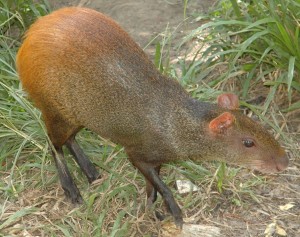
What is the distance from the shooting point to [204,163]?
5.54m

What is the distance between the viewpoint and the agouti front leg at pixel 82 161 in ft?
17.8

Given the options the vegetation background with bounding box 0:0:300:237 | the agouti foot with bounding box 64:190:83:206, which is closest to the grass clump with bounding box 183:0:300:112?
the vegetation background with bounding box 0:0:300:237

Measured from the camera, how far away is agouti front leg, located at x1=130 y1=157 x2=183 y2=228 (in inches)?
191

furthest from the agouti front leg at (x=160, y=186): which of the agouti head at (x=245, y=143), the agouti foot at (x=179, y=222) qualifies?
the agouti head at (x=245, y=143)

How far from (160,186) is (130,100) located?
0.62 metres

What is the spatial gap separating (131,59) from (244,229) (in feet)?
4.68

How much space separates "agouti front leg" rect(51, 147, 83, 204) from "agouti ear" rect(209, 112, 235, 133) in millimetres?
1204

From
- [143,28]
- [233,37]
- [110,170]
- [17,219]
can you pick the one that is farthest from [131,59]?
[143,28]

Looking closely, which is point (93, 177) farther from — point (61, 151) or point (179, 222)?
point (179, 222)

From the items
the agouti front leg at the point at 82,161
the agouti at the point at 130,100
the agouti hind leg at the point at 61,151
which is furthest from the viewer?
the agouti front leg at the point at 82,161

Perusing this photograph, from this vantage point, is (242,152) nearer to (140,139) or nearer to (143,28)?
(140,139)

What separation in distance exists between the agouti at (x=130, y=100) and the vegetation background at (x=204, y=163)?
422mm

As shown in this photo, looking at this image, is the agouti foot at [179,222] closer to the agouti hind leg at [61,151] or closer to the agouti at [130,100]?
the agouti at [130,100]

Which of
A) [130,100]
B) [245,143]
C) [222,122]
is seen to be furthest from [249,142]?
[130,100]
